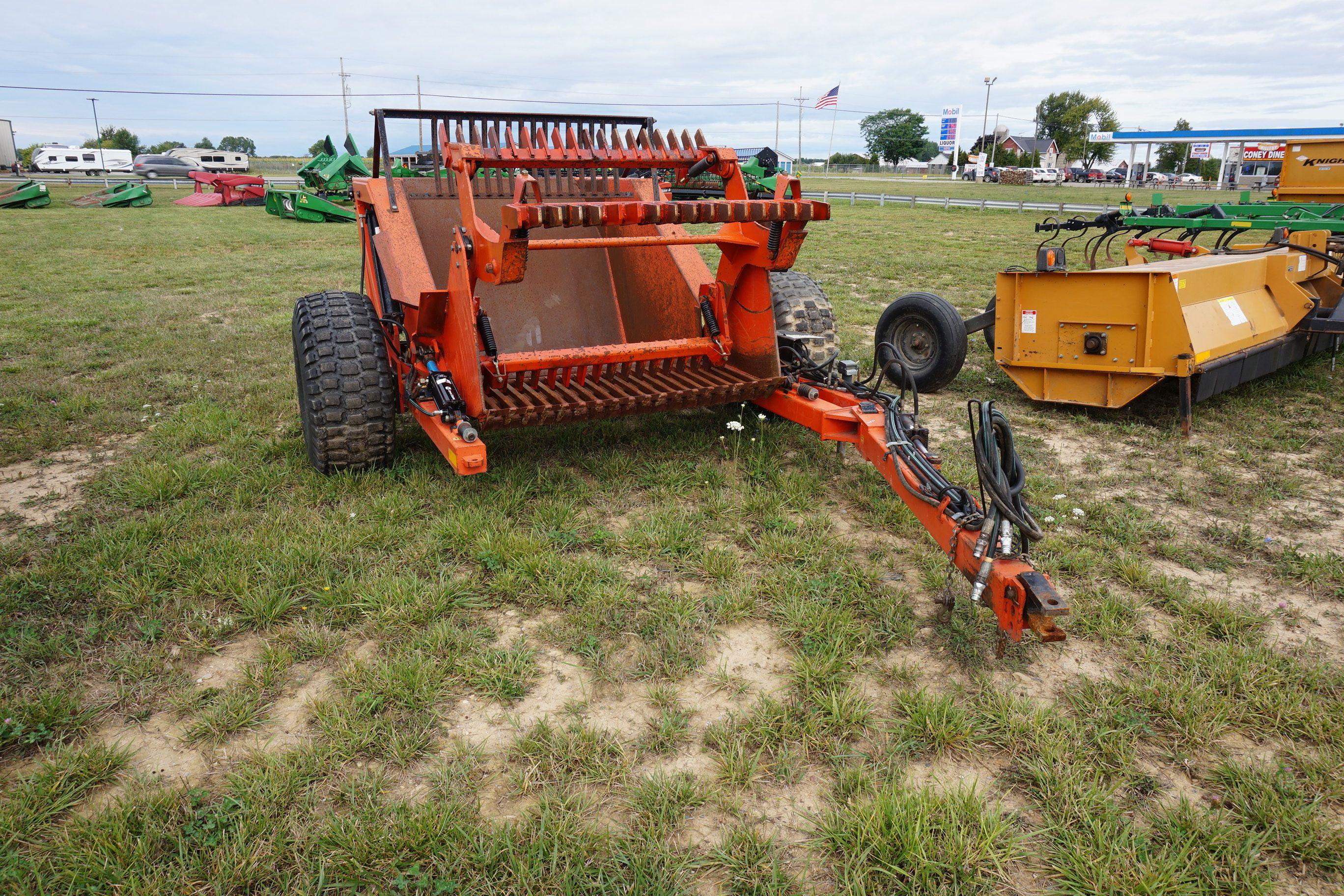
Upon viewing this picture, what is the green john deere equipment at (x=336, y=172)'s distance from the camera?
2314 cm

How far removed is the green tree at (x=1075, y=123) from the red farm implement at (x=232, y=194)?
76.6 metres

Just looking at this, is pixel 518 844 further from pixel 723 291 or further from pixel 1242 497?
pixel 1242 497

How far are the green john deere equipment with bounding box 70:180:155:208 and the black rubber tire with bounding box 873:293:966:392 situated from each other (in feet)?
84.7

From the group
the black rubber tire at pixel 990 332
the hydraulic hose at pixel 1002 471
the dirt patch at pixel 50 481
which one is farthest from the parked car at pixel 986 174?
the hydraulic hose at pixel 1002 471

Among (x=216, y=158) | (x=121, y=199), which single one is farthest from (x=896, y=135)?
(x=121, y=199)

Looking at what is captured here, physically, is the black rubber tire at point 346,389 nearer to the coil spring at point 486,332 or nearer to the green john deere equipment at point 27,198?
the coil spring at point 486,332

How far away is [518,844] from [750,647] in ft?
3.61

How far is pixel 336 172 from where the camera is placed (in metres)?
23.2

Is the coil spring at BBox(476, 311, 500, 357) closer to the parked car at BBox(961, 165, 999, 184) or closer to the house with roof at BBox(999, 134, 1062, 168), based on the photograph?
the parked car at BBox(961, 165, 999, 184)

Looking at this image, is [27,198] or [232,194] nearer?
[27,198]

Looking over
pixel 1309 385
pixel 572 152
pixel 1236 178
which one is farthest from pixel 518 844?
pixel 1236 178

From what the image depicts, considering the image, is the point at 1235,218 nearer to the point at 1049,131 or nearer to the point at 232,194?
the point at 232,194

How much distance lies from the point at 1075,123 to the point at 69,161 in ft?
281

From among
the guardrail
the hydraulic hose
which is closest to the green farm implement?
the hydraulic hose
